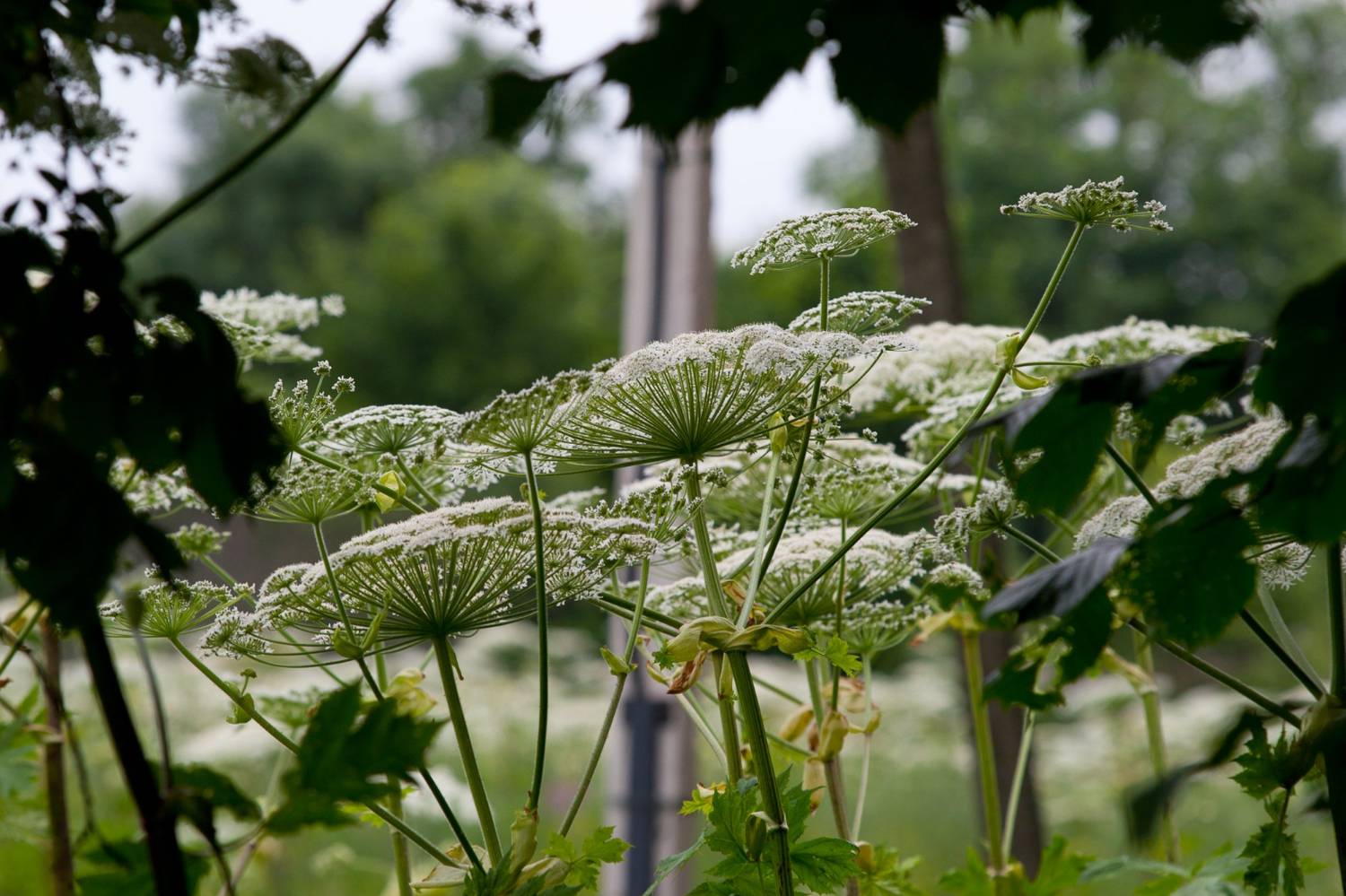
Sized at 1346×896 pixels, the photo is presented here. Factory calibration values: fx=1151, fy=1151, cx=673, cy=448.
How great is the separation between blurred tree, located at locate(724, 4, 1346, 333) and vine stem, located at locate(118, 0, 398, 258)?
9323 millimetres

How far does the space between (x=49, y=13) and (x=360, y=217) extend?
14.0 metres

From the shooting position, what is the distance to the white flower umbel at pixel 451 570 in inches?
21.0

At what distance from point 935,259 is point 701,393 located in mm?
1821

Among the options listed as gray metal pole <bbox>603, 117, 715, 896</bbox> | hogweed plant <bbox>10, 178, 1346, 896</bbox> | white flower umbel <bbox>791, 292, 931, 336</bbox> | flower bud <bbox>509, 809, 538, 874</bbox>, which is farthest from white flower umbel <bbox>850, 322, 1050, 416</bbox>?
gray metal pole <bbox>603, 117, 715, 896</bbox>

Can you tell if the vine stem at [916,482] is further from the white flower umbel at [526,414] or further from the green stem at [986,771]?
the green stem at [986,771]

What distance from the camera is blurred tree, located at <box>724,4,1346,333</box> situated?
10.9m

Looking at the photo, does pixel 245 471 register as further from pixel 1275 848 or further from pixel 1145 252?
pixel 1145 252

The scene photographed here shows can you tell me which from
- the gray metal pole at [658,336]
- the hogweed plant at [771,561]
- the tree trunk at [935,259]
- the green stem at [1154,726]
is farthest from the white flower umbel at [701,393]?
the tree trunk at [935,259]

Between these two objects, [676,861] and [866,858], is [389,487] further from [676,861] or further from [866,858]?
[866,858]

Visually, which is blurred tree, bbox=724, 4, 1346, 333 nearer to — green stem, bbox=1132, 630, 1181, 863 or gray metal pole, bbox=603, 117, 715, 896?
gray metal pole, bbox=603, 117, 715, 896

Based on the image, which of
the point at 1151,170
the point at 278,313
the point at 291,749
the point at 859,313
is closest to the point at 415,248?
the point at 1151,170

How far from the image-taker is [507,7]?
0.48m

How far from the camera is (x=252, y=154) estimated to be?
1.26 ft

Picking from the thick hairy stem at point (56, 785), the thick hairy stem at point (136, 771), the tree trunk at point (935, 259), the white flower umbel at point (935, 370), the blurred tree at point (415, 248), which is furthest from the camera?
the blurred tree at point (415, 248)
